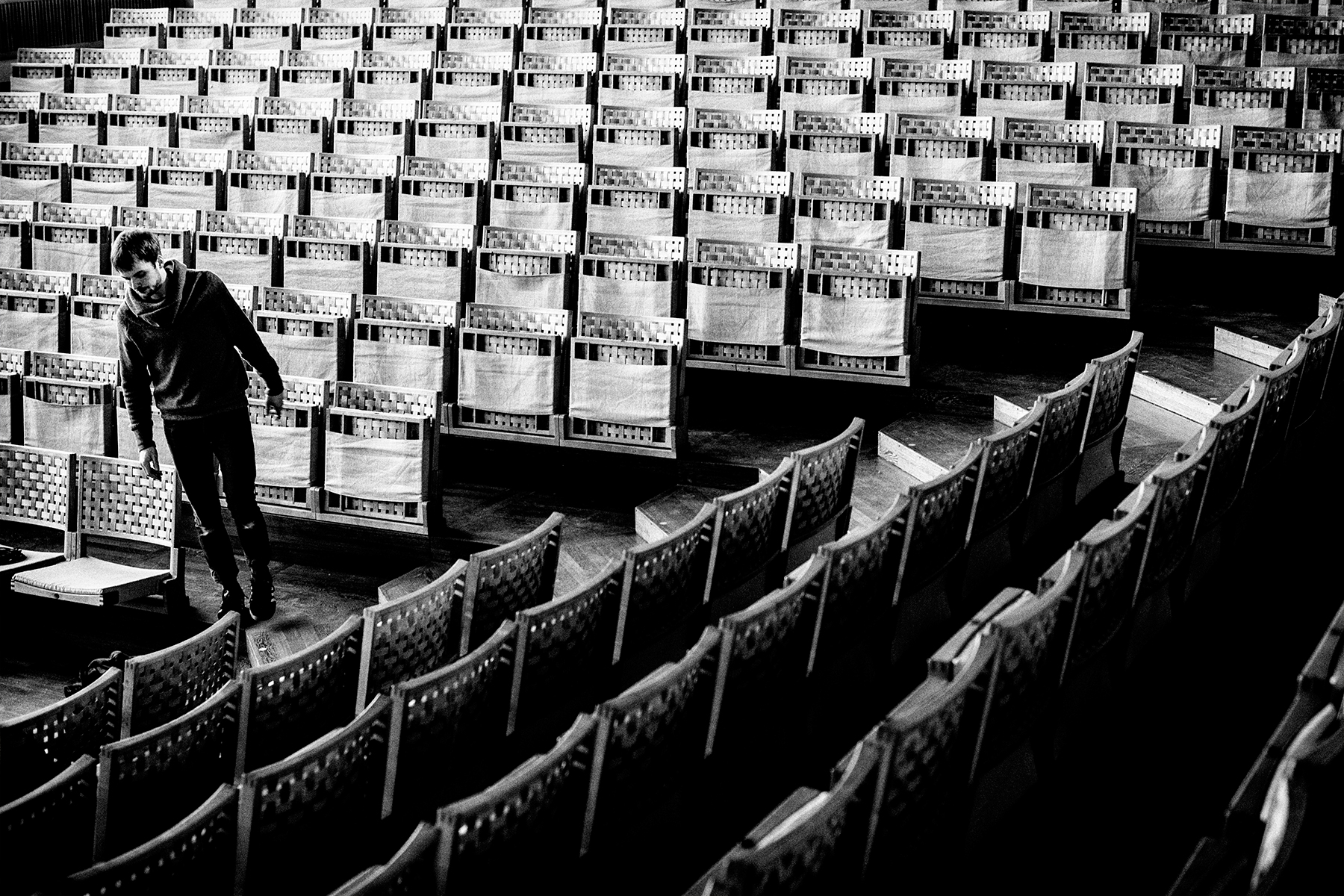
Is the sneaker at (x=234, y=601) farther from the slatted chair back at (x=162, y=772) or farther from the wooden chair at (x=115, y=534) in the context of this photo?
the slatted chair back at (x=162, y=772)

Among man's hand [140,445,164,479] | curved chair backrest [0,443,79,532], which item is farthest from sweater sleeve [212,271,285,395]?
curved chair backrest [0,443,79,532]

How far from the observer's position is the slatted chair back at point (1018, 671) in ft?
2.29

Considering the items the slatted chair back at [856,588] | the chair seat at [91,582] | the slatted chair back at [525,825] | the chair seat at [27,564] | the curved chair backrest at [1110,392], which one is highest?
the curved chair backrest at [1110,392]

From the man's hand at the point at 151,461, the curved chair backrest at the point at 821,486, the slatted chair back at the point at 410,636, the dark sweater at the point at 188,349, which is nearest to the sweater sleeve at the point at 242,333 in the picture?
the dark sweater at the point at 188,349

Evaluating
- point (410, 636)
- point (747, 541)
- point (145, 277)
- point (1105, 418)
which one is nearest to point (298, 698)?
point (410, 636)

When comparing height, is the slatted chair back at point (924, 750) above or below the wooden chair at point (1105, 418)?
below

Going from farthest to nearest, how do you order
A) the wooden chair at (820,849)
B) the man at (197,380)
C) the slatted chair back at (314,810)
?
the man at (197,380) → the slatted chair back at (314,810) → the wooden chair at (820,849)

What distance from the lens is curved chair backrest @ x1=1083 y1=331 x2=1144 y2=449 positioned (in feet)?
3.92

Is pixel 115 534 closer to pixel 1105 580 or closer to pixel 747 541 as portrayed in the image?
pixel 747 541

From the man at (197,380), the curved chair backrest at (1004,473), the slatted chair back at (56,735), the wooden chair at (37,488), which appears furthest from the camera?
the wooden chair at (37,488)

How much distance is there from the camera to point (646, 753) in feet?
2.36

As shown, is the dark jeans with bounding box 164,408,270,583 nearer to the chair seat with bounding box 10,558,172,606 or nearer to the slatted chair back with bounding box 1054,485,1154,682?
the chair seat with bounding box 10,558,172,606

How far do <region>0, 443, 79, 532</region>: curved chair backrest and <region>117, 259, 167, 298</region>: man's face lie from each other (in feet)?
0.82

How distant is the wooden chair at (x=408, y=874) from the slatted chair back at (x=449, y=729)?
169 mm
